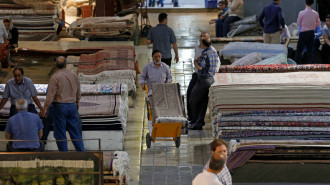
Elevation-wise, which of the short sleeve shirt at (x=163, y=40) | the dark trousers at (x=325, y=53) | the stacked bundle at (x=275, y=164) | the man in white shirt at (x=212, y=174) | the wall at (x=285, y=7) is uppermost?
the wall at (x=285, y=7)

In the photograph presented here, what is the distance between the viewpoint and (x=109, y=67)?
15.1 m

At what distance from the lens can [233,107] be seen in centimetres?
1218

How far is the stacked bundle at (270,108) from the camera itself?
39.5 ft

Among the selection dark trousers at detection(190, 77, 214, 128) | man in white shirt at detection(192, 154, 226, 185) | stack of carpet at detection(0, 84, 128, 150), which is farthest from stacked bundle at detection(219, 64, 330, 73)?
man in white shirt at detection(192, 154, 226, 185)

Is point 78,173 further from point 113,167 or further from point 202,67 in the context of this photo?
point 202,67

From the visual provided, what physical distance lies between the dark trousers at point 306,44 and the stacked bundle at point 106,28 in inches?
160

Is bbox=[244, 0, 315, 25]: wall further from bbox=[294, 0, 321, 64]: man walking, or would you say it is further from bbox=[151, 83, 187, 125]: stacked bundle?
bbox=[151, 83, 187, 125]: stacked bundle

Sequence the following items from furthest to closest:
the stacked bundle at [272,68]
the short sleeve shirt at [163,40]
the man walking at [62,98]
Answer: the short sleeve shirt at [163,40], the stacked bundle at [272,68], the man walking at [62,98]

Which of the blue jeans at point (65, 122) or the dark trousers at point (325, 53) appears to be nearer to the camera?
the blue jeans at point (65, 122)

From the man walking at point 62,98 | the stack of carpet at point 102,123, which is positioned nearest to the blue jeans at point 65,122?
Answer: the man walking at point 62,98

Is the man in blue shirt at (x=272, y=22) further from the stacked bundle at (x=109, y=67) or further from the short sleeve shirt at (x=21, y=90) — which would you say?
the short sleeve shirt at (x=21, y=90)

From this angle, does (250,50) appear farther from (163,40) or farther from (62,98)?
(62,98)

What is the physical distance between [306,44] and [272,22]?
2.83 feet

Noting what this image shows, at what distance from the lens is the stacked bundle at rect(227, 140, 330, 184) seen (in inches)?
433
